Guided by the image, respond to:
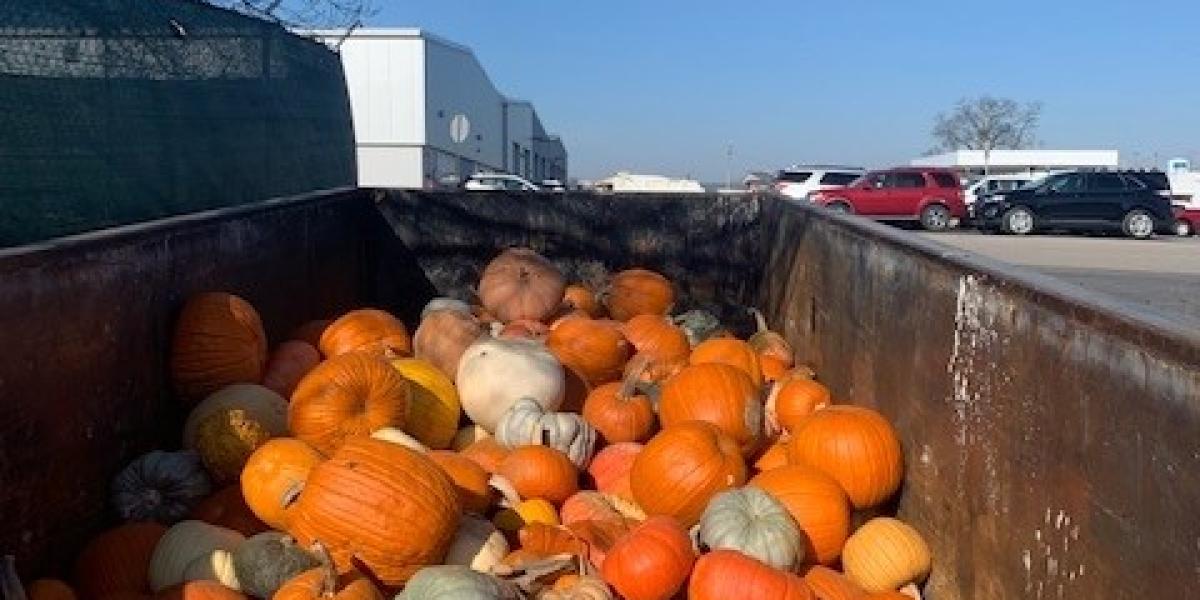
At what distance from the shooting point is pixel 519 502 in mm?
3773

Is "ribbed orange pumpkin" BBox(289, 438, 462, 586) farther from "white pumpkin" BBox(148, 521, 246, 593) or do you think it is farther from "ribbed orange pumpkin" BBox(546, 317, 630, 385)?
"ribbed orange pumpkin" BBox(546, 317, 630, 385)

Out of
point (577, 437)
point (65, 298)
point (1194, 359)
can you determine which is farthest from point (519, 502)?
point (1194, 359)

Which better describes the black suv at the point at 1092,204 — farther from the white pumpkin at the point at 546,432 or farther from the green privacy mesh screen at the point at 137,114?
the white pumpkin at the point at 546,432

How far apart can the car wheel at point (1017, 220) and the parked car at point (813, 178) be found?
4446mm

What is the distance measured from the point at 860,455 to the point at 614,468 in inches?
39.2

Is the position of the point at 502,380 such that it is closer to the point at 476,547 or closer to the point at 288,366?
the point at 288,366

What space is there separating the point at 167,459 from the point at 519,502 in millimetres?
1099

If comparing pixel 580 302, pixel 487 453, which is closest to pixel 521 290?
pixel 580 302

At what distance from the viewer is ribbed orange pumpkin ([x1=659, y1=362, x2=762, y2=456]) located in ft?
14.1

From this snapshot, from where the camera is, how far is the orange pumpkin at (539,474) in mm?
3895

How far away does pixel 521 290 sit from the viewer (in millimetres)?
6105

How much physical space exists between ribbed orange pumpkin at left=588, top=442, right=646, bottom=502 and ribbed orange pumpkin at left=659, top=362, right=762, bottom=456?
0.19 metres

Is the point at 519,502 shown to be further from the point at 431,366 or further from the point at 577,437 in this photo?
the point at 431,366

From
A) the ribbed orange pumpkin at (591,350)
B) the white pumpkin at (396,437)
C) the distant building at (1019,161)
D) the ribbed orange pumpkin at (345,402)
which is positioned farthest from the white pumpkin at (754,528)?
the distant building at (1019,161)
